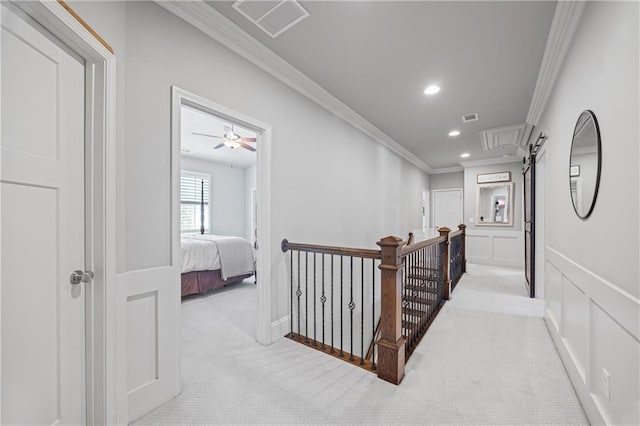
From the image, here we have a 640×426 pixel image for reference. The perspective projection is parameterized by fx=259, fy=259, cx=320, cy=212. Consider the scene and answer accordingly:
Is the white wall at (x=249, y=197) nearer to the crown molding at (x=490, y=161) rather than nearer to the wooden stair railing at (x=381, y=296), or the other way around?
the wooden stair railing at (x=381, y=296)

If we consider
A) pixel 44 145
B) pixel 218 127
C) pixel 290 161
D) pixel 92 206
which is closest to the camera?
pixel 44 145

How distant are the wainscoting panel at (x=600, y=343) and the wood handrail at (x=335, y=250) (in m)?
1.18

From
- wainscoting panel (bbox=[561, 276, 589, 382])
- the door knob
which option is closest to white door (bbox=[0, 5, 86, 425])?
the door knob

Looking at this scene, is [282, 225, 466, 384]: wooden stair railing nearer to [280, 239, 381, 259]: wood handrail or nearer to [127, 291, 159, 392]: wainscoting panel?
[280, 239, 381, 259]: wood handrail

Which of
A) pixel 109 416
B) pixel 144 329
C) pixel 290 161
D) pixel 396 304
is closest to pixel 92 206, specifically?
pixel 144 329

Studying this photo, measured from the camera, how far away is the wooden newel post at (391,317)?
1.78 m

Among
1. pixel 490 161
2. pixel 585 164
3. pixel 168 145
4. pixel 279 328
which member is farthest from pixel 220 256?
pixel 490 161

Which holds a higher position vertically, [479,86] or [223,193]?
[479,86]

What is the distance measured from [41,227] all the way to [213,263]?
3.07 meters

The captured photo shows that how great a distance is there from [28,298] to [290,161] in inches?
78.3

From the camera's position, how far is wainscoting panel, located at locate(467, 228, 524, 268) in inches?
232

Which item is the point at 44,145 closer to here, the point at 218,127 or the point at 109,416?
the point at 109,416

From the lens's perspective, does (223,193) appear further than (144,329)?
Yes

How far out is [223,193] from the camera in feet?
23.6
